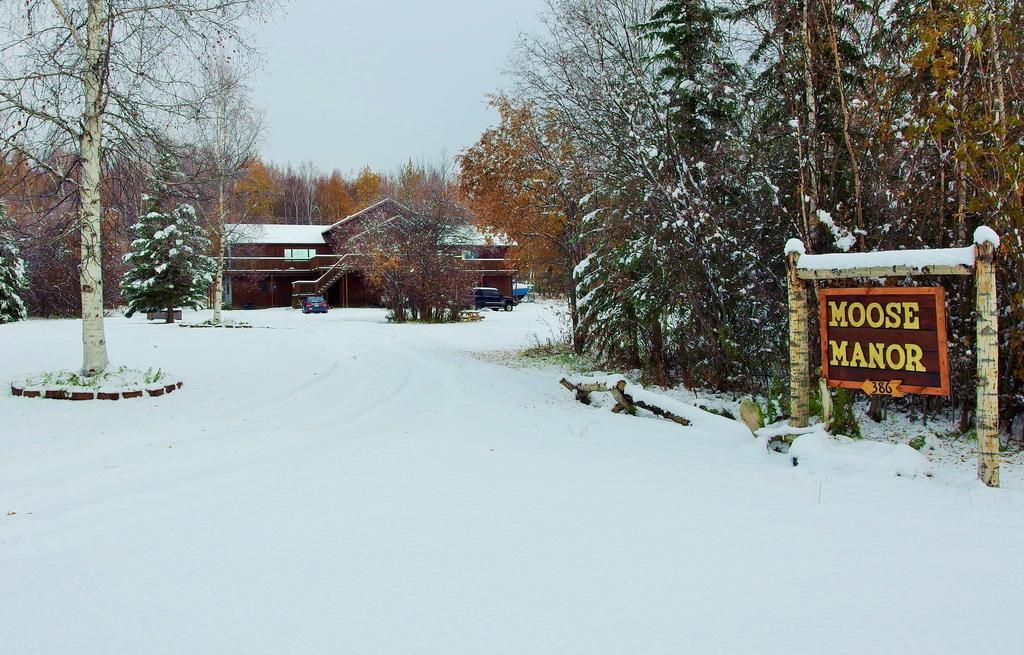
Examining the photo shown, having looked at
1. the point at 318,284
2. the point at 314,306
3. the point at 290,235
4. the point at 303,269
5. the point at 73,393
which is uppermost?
the point at 290,235

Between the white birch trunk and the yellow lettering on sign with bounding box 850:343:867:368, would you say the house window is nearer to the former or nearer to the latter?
the yellow lettering on sign with bounding box 850:343:867:368

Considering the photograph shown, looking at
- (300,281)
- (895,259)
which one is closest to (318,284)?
(300,281)

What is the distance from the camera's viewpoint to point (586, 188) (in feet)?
47.4

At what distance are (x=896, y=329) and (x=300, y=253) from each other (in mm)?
47757

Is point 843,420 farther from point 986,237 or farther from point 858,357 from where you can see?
point 986,237

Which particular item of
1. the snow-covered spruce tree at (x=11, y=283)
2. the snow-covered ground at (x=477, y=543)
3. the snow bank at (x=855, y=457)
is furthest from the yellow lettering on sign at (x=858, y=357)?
the snow-covered spruce tree at (x=11, y=283)

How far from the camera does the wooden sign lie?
16.3 ft

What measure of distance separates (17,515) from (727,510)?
15.9 ft

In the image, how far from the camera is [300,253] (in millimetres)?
48625

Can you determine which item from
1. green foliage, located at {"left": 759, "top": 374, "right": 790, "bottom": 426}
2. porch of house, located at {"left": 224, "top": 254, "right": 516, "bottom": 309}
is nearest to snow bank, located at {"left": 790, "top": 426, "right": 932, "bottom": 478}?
green foliage, located at {"left": 759, "top": 374, "right": 790, "bottom": 426}

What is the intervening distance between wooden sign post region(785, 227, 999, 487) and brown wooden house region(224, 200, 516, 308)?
1490 inches

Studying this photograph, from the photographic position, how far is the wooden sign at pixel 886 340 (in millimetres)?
4980

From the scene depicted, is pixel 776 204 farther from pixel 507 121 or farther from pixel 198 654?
pixel 507 121

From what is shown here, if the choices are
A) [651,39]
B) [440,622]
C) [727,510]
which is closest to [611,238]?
[651,39]
